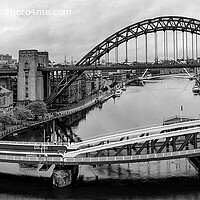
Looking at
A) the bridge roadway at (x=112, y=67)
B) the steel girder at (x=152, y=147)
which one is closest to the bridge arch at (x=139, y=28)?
the bridge roadway at (x=112, y=67)

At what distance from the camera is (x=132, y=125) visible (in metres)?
48.0

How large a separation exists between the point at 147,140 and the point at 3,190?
9.53m

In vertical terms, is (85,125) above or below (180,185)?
above

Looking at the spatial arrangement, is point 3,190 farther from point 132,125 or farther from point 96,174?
point 132,125

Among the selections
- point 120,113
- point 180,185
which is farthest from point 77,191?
point 120,113

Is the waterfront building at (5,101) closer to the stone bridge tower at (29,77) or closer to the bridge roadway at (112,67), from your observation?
the stone bridge tower at (29,77)

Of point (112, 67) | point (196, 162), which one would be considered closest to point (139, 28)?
point (112, 67)

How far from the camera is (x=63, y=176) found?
26.0 meters

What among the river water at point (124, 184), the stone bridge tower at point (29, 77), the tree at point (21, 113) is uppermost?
the stone bridge tower at point (29, 77)

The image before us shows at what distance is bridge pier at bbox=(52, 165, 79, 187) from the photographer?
84.9 feet

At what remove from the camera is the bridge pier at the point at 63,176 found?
2588cm

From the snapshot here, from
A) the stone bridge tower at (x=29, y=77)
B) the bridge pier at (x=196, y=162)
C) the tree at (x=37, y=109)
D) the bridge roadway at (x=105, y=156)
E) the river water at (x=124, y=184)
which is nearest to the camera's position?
the river water at (x=124, y=184)

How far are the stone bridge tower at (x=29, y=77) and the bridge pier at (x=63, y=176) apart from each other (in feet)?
114

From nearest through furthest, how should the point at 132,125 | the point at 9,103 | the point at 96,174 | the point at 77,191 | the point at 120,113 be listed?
the point at 77,191 < the point at 96,174 < the point at 132,125 < the point at 9,103 < the point at 120,113
